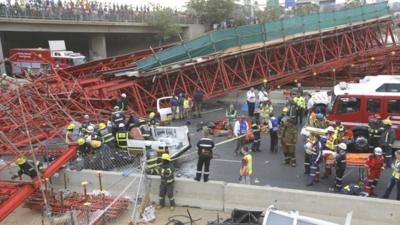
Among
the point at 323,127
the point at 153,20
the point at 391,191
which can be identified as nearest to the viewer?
the point at 391,191

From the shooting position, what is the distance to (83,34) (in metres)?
50.9

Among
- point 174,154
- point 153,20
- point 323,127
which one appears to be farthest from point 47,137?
point 153,20

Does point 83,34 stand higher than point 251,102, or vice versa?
point 83,34

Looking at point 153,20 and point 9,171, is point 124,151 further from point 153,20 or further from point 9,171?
point 153,20

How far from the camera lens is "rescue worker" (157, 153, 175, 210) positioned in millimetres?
10750

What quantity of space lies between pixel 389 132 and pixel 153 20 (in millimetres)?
43582

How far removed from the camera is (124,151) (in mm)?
14172

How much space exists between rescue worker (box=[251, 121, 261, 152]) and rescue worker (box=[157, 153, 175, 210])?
501 cm

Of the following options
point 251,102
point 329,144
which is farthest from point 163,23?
point 329,144

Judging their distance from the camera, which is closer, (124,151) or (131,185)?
(131,185)

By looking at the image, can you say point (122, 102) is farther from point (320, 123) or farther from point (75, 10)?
point (75, 10)

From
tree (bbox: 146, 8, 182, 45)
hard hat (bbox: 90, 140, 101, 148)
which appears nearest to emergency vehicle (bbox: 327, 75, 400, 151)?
hard hat (bbox: 90, 140, 101, 148)

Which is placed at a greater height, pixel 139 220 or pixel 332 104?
pixel 332 104

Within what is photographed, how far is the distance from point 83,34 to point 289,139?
138 feet
